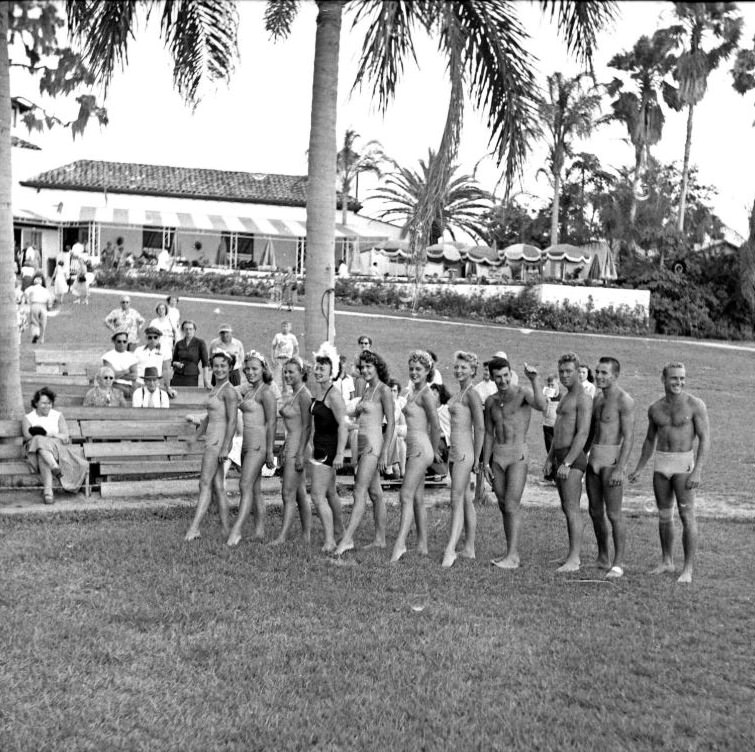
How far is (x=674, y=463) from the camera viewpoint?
8391 millimetres

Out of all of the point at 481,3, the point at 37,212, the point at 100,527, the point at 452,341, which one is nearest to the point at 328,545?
the point at 100,527

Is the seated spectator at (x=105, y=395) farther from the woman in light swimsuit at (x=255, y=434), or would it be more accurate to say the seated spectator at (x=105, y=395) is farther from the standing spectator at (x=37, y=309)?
the standing spectator at (x=37, y=309)

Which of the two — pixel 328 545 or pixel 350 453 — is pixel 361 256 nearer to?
pixel 350 453

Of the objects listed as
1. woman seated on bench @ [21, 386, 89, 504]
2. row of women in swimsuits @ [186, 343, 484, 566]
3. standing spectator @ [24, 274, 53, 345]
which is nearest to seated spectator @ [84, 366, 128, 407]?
woman seated on bench @ [21, 386, 89, 504]

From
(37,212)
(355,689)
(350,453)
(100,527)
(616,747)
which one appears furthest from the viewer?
(37,212)

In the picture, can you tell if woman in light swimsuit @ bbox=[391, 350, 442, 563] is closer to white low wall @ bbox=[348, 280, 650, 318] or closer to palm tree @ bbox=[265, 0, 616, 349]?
palm tree @ bbox=[265, 0, 616, 349]

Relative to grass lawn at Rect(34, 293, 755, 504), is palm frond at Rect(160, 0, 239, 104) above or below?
above

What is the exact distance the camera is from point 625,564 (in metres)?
8.83

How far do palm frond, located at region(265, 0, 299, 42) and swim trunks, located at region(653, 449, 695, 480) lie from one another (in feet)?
28.1

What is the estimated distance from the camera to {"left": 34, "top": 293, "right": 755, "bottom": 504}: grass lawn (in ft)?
69.4

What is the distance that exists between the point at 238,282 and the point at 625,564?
2840 centimetres

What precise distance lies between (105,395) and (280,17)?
5823 mm

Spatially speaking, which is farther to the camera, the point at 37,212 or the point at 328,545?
the point at 37,212

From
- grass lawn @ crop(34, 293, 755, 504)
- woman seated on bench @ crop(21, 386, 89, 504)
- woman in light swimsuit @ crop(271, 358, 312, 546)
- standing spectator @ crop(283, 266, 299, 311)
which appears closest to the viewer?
woman in light swimsuit @ crop(271, 358, 312, 546)
